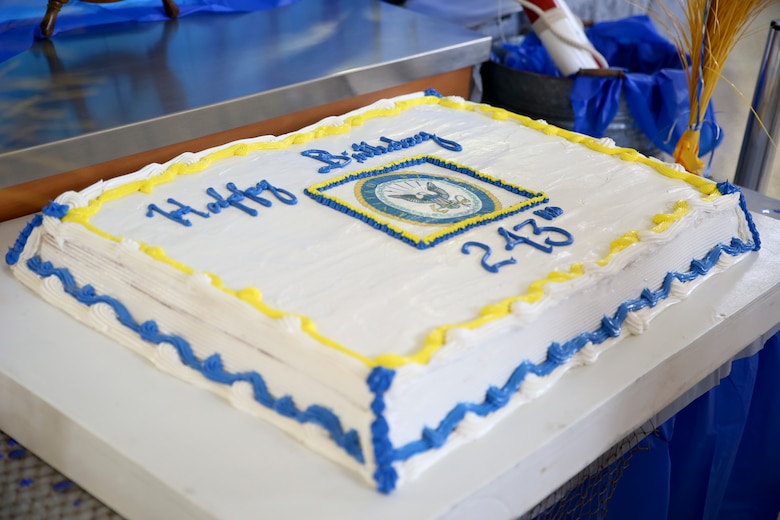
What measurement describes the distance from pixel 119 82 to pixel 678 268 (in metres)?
1.11

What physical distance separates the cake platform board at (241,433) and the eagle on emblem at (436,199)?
0.33 meters

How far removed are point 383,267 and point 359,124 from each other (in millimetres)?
580

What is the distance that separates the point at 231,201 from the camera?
1.26 m

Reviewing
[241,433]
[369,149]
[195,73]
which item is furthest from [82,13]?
[241,433]

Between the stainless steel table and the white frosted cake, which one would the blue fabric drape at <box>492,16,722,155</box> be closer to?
the stainless steel table

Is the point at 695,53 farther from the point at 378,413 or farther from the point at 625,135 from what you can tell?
the point at 378,413

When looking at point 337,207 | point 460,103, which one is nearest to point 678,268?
point 337,207

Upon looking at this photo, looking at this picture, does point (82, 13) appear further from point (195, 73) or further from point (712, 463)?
point (712, 463)

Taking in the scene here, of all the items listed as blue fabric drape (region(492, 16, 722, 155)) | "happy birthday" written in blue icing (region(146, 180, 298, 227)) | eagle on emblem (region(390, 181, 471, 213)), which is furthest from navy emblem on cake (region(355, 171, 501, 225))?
blue fabric drape (region(492, 16, 722, 155))

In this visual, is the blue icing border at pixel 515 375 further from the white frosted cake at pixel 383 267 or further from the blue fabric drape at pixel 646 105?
the blue fabric drape at pixel 646 105

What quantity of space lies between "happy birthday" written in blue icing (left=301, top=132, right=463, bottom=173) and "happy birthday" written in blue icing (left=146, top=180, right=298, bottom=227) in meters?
0.11

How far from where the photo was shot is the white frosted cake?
926mm

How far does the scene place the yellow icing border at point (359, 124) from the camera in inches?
36.8

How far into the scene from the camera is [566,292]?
107 cm
